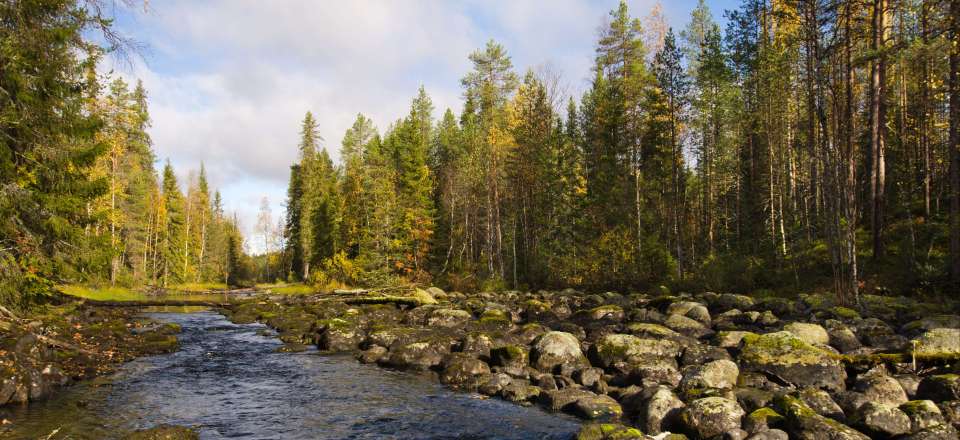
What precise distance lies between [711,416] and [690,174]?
125ft

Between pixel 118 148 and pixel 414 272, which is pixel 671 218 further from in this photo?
pixel 118 148

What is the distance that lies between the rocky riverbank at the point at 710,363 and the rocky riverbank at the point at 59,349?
450 centimetres

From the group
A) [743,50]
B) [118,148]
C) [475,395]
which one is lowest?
[475,395]

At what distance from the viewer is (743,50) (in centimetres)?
3369

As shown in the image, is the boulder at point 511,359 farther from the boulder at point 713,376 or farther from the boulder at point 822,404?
the boulder at point 822,404

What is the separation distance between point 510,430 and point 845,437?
468cm

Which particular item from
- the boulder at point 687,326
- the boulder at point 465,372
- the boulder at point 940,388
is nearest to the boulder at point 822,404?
the boulder at point 940,388

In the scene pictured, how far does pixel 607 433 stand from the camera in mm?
7391

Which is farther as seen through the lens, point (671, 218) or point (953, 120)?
point (671, 218)

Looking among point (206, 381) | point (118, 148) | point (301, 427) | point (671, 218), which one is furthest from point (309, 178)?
point (301, 427)

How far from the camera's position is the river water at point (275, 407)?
830 cm

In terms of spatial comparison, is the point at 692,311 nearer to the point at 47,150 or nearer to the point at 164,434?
the point at 164,434

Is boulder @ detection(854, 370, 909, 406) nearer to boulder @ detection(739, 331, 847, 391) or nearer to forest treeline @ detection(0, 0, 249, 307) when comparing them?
boulder @ detection(739, 331, 847, 391)

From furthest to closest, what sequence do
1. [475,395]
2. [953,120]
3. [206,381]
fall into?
[953,120]
[206,381]
[475,395]
